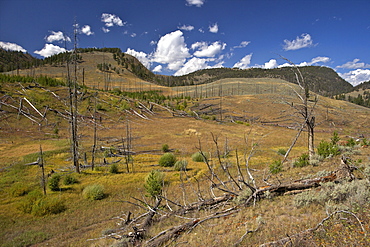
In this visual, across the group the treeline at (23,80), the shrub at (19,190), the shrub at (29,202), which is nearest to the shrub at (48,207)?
the shrub at (29,202)

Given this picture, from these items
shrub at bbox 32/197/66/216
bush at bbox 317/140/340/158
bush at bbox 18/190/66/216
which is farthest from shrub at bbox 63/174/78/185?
bush at bbox 317/140/340/158

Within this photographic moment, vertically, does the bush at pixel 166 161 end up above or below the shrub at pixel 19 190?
above

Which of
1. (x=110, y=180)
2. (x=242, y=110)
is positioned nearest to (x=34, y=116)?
(x=110, y=180)

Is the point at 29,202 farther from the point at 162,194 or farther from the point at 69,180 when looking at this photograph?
the point at 162,194

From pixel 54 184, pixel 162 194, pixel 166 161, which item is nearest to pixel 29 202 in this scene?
pixel 54 184

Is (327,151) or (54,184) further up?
(327,151)

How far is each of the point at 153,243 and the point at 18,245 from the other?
7.10 metres

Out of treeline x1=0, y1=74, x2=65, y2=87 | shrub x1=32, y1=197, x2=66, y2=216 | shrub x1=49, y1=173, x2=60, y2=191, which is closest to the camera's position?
shrub x1=32, y1=197, x2=66, y2=216

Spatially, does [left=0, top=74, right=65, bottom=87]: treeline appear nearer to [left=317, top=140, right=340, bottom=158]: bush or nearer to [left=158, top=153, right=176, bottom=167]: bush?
[left=158, top=153, right=176, bottom=167]: bush

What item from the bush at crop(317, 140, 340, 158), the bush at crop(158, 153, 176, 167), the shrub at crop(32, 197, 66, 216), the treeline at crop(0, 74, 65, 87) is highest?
the treeline at crop(0, 74, 65, 87)

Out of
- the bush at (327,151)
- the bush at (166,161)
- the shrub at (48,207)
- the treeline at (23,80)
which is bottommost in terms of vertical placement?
the shrub at (48,207)

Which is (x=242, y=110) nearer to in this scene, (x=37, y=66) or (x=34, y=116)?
(x=34, y=116)

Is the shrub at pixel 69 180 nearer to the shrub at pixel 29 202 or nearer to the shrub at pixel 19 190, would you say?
the shrub at pixel 29 202

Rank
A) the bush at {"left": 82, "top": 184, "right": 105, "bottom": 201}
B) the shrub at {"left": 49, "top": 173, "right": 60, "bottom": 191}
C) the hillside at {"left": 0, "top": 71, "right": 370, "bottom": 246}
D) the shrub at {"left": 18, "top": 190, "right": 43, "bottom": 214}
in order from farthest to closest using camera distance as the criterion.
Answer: the shrub at {"left": 49, "top": 173, "right": 60, "bottom": 191}, the bush at {"left": 82, "top": 184, "right": 105, "bottom": 201}, the shrub at {"left": 18, "top": 190, "right": 43, "bottom": 214}, the hillside at {"left": 0, "top": 71, "right": 370, "bottom": 246}
